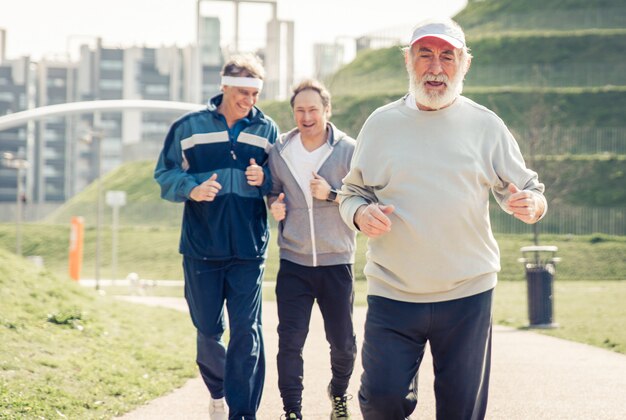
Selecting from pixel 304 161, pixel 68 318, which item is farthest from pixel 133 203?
pixel 304 161

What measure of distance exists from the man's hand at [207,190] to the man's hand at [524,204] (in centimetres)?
239

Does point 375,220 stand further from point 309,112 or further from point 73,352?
point 73,352

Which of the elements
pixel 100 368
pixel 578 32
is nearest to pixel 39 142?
pixel 578 32

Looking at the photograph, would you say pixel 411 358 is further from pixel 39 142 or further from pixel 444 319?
pixel 39 142

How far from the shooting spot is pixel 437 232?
16.5 feet

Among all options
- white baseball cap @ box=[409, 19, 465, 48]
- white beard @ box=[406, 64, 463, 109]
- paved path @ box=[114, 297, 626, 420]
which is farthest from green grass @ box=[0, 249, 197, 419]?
white baseball cap @ box=[409, 19, 465, 48]

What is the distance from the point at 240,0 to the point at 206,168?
75.9 meters

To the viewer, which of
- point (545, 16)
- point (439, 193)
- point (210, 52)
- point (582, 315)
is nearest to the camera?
point (439, 193)

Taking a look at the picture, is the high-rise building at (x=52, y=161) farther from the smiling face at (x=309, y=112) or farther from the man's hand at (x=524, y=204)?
the man's hand at (x=524, y=204)

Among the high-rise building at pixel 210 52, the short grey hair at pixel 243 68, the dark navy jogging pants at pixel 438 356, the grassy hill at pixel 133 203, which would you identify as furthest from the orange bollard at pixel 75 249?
the high-rise building at pixel 210 52

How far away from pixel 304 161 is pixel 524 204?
268 centimetres

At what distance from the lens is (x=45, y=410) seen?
7.59m

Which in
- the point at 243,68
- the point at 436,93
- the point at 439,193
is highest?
the point at 243,68

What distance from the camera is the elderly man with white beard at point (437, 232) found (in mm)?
4980
